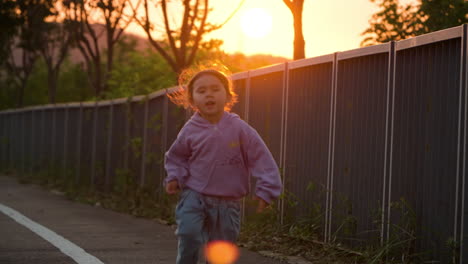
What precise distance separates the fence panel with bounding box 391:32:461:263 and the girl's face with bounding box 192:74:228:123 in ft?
6.88

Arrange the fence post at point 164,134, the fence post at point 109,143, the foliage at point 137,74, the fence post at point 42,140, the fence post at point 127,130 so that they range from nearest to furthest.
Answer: the fence post at point 164,134 → the fence post at point 127,130 → the fence post at point 109,143 → the foliage at point 137,74 → the fence post at point 42,140

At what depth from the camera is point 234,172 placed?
541 centimetres

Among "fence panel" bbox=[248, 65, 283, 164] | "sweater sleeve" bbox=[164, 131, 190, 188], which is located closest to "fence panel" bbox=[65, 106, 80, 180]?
"fence panel" bbox=[248, 65, 283, 164]

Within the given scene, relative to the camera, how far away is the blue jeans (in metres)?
5.27

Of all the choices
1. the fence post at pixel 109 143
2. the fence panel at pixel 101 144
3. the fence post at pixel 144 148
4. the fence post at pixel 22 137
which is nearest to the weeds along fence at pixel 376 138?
the fence post at pixel 144 148

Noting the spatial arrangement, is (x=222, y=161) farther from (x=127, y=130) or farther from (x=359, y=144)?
(x=127, y=130)

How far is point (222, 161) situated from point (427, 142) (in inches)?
91.8

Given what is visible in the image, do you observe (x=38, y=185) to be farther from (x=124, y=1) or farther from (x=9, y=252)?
(x=9, y=252)

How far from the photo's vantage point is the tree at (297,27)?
1307cm

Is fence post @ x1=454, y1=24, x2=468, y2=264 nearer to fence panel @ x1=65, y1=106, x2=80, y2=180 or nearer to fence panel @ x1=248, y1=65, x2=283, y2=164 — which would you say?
fence panel @ x1=248, y1=65, x2=283, y2=164

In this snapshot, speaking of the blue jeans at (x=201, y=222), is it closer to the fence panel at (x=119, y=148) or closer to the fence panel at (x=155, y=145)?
the fence panel at (x=155, y=145)

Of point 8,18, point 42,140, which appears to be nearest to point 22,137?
point 42,140

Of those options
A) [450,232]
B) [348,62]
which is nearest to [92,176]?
[348,62]

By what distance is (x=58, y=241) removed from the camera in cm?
898
